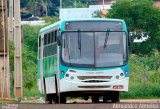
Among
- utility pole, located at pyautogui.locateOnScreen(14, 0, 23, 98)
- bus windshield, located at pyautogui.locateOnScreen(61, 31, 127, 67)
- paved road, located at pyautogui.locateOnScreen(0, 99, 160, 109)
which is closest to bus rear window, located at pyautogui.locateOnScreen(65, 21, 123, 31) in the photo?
bus windshield, located at pyautogui.locateOnScreen(61, 31, 127, 67)

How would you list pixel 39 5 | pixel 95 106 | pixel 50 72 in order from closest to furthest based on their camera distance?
pixel 95 106 < pixel 50 72 < pixel 39 5

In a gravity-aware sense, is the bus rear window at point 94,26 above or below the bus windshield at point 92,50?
above

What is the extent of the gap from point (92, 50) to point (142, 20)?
22.6 meters

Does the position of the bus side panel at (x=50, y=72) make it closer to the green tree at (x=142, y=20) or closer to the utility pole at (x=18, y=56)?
the utility pole at (x=18, y=56)

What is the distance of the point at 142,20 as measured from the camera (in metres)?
52.5

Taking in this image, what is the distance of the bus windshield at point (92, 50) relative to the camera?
99.0ft

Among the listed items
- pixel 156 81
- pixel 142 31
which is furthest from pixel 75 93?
pixel 142 31

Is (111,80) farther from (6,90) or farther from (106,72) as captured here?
(6,90)

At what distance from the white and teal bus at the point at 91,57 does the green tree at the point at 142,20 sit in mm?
21687

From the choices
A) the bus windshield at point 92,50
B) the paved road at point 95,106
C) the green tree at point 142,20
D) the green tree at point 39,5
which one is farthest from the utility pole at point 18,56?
the green tree at point 39,5

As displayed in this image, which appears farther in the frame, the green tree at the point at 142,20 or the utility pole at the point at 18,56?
the green tree at the point at 142,20

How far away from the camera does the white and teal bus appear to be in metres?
30.0

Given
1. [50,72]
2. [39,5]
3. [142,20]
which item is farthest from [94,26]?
[39,5]

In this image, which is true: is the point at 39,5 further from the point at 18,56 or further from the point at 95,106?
the point at 95,106
